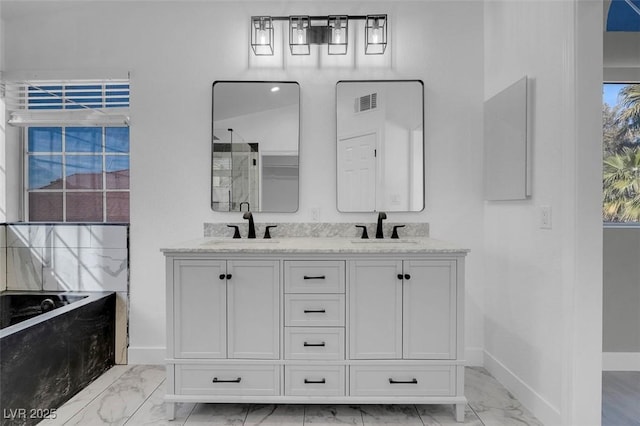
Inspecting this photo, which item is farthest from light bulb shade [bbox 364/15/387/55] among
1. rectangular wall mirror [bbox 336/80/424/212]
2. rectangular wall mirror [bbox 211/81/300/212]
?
rectangular wall mirror [bbox 211/81/300/212]

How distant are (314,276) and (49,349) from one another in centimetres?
149

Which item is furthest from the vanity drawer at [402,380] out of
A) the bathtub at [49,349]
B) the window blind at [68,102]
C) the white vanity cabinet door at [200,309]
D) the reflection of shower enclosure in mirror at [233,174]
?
the window blind at [68,102]

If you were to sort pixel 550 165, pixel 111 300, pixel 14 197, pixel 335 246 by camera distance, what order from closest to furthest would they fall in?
pixel 550 165 → pixel 335 246 → pixel 111 300 → pixel 14 197

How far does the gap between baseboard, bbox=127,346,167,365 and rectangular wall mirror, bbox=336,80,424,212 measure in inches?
70.8

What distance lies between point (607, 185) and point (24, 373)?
12.6 feet

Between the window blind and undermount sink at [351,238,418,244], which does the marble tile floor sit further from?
the window blind

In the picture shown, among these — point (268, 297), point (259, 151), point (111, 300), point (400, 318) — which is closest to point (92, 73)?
point (259, 151)

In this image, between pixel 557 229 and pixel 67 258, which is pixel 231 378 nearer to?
pixel 67 258

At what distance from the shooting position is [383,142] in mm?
2637

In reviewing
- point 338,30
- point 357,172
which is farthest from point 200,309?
point 338,30

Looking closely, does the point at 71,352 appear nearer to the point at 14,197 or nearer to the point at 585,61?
the point at 14,197

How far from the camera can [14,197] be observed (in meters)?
2.93

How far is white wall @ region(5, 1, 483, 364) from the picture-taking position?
267 cm

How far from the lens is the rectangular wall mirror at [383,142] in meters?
2.64
